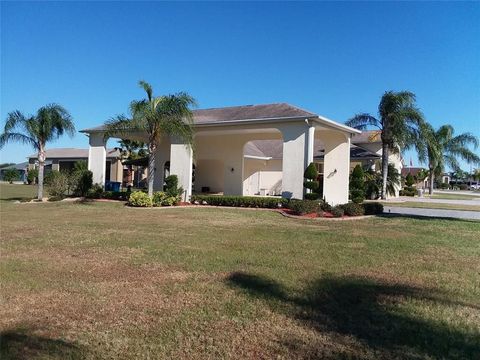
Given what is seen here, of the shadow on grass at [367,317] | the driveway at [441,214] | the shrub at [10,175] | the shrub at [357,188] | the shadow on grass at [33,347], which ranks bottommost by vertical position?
the shadow on grass at [33,347]

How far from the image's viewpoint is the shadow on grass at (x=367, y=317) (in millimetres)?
4105

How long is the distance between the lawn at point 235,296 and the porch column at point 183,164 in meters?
12.2

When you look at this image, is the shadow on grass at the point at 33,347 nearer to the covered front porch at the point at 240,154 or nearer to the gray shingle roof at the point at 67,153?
the covered front porch at the point at 240,154

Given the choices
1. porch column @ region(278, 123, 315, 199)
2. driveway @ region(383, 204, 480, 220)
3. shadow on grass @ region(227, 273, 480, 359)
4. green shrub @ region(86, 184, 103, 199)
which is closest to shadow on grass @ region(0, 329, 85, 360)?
shadow on grass @ region(227, 273, 480, 359)

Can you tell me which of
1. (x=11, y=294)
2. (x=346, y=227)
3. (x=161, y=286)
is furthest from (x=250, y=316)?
(x=346, y=227)

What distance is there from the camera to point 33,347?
3986 mm

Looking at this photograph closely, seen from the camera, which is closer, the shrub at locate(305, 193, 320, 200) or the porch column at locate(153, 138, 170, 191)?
the shrub at locate(305, 193, 320, 200)

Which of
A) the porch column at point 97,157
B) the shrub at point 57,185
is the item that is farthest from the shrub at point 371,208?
A: the shrub at point 57,185

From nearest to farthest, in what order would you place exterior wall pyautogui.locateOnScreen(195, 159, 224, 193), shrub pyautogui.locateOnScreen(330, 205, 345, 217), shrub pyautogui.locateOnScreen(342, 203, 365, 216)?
shrub pyautogui.locateOnScreen(330, 205, 345, 217)
shrub pyautogui.locateOnScreen(342, 203, 365, 216)
exterior wall pyautogui.locateOnScreen(195, 159, 224, 193)

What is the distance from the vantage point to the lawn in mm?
4152

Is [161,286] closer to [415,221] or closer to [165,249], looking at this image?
[165,249]

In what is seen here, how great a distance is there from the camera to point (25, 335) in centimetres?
427

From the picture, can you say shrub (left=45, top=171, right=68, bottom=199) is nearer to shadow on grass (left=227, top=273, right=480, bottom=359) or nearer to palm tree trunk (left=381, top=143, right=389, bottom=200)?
shadow on grass (left=227, top=273, right=480, bottom=359)

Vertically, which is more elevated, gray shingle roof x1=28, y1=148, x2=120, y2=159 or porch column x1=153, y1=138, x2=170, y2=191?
Result: gray shingle roof x1=28, y1=148, x2=120, y2=159
